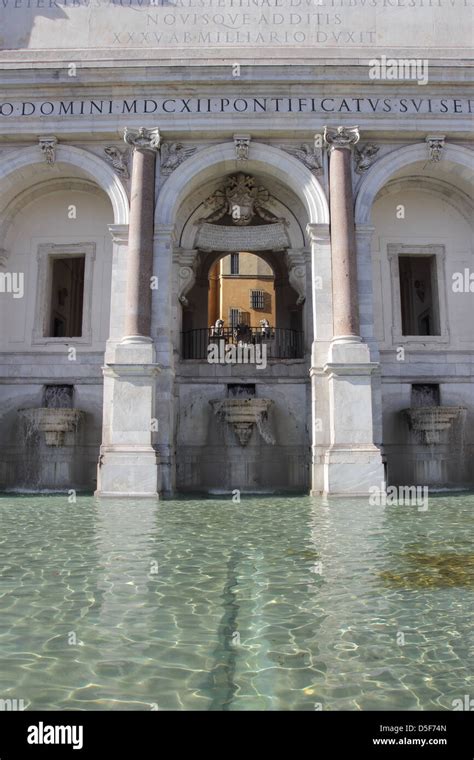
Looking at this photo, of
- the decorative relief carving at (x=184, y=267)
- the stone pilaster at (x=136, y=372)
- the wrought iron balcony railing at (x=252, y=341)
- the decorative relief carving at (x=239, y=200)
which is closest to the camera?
the stone pilaster at (x=136, y=372)

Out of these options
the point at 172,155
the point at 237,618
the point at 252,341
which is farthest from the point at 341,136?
the point at 237,618

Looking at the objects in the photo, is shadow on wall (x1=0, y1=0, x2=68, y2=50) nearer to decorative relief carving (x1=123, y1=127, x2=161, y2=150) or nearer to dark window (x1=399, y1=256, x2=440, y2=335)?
decorative relief carving (x1=123, y1=127, x2=161, y2=150)

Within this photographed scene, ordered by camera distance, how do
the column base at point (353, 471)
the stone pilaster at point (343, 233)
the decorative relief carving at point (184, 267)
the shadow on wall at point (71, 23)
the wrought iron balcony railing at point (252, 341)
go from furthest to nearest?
the wrought iron balcony railing at point (252, 341) < the decorative relief carving at point (184, 267) < the shadow on wall at point (71, 23) < the stone pilaster at point (343, 233) < the column base at point (353, 471)

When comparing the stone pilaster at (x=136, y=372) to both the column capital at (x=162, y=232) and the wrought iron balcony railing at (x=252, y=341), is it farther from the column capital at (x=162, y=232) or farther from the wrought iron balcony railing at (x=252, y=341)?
the wrought iron balcony railing at (x=252, y=341)

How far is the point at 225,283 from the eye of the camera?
141 feet

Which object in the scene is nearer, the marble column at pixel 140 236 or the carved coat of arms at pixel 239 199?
the marble column at pixel 140 236

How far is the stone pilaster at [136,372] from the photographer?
43.4 ft

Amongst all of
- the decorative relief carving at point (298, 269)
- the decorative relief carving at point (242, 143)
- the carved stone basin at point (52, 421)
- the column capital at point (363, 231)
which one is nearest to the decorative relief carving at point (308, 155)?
the decorative relief carving at point (242, 143)

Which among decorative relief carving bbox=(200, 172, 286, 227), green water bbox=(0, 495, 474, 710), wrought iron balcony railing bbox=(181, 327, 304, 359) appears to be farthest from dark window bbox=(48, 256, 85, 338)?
green water bbox=(0, 495, 474, 710)

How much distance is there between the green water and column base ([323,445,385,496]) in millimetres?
4744

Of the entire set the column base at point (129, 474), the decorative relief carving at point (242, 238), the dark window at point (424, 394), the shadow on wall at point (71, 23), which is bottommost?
the column base at point (129, 474)

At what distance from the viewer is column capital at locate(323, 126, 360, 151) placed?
14.7m

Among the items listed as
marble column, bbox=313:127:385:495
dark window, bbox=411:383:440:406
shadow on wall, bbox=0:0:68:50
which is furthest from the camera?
shadow on wall, bbox=0:0:68:50

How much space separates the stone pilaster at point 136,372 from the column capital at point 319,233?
386 cm
